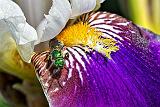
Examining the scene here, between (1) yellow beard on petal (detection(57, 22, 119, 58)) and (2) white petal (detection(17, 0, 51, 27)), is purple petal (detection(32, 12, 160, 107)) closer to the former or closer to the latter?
(1) yellow beard on petal (detection(57, 22, 119, 58))

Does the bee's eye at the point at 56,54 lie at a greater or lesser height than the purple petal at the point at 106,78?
greater

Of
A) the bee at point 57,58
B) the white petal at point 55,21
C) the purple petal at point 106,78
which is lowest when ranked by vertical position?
the purple petal at point 106,78

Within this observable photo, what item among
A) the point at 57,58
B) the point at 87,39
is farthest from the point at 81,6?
the point at 57,58

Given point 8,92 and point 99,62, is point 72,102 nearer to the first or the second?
point 99,62

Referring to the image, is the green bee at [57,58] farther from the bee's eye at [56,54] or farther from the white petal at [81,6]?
the white petal at [81,6]

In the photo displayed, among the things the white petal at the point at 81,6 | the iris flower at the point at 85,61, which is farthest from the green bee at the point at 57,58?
the white petal at the point at 81,6

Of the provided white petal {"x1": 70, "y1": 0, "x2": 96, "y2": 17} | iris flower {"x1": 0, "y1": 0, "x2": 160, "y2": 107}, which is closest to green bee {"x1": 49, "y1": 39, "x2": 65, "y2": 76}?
iris flower {"x1": 0, "y1": 0, "x2": 160, "y2": 107}

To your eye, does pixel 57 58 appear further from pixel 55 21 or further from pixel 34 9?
pixel 34 9
